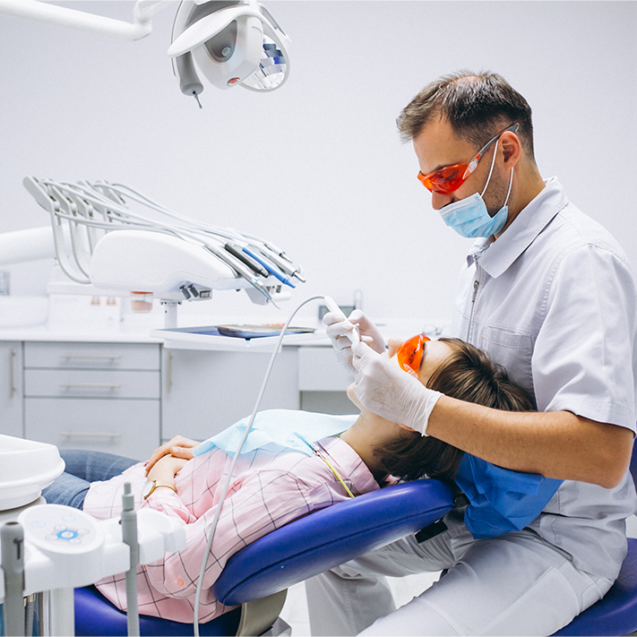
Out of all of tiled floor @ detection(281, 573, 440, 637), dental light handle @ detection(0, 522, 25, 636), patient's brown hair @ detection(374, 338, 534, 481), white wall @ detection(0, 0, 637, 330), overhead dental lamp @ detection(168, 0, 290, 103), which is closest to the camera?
dental light handle @ detection(0, 522, 25, 636)

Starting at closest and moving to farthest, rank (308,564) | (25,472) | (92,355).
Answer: (25,472)
(308,564)
(92,355)

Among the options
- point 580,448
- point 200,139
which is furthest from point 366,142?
point 580,448

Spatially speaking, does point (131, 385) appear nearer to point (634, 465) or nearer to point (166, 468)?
point (166, 468)

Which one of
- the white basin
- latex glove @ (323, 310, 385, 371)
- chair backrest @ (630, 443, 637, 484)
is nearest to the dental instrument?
latex glove @ (323, 310, 385, 371)

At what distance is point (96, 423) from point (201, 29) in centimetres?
219

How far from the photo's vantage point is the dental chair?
922mm

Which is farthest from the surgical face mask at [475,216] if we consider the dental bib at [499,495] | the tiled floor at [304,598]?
the tiled floor at [304,598]

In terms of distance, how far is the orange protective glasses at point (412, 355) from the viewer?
1.21m

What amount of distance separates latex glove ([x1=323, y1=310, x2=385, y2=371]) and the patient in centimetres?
12

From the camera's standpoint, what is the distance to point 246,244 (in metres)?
1.10

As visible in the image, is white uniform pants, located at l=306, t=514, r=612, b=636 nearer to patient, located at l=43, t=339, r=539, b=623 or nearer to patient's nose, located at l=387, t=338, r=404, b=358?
patient, located at l=43, t=339, r=539, b=623

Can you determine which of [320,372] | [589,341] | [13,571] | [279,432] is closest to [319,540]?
[279,432]

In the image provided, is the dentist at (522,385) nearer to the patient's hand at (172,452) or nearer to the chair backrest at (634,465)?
the chair backrest at (634,465)

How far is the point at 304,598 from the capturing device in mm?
1941
